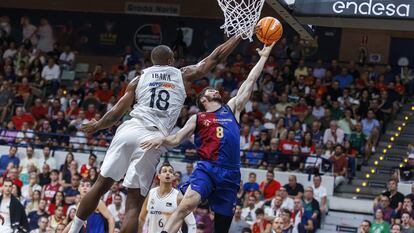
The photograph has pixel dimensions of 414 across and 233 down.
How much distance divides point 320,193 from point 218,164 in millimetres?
8593

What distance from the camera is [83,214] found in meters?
10.5

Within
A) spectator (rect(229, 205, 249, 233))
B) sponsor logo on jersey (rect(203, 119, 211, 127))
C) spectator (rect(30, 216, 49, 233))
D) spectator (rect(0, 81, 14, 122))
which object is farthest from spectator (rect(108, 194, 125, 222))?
sponsor logo on jersey (rect(203, 119, 211, 127))

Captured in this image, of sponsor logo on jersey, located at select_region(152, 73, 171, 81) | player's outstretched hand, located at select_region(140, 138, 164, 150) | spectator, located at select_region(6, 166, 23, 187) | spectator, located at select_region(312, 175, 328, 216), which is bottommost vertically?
spectator, located at select_region(6, 166, 23, 187)

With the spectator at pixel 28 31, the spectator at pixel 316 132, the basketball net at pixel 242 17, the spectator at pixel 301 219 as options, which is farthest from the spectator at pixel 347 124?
the spectator at pixel 28 31

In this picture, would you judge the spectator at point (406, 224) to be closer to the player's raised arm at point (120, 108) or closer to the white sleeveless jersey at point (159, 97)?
the white sleeveless jersey at point (159, 97)

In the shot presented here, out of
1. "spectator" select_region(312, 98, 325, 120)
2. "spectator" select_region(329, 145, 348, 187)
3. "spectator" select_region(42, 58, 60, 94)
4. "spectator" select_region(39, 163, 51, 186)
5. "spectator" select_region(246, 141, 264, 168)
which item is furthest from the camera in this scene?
"spectator" select_region(42, 58, 60, 94)

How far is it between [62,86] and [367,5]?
13.2 meters

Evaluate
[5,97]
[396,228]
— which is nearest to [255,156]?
[396,228]

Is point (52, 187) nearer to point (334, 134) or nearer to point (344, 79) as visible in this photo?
point (334, 134)

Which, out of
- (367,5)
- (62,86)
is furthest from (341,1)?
(62,86)

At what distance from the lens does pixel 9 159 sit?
21.2 meters

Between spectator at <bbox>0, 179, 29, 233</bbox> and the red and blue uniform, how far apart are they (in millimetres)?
7192

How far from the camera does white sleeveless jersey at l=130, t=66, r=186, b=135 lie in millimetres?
10250

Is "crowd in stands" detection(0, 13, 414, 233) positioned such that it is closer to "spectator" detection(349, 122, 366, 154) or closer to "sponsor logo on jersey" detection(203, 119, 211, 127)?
"spectator" detection(349, 122, 366, 154)
